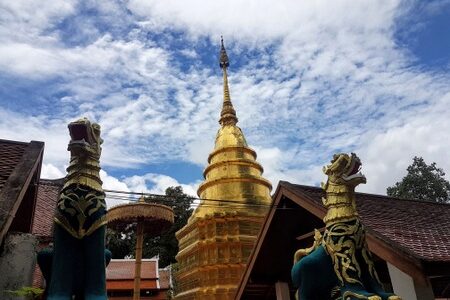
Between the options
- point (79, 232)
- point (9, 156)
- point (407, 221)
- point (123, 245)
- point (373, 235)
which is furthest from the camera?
point (123, 245)

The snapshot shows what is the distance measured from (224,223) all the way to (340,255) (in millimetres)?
13513

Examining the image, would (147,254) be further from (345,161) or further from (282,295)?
(345,161)

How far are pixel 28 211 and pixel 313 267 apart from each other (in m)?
4.46

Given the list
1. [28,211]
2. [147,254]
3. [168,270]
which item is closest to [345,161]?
[28,211]

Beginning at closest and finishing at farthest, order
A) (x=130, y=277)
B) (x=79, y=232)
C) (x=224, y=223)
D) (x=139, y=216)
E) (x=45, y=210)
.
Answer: (x=79, y=232), (x=45, y=210), (x=139, y=216), (x=224, y=223), (x=130, y=277)

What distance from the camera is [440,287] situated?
9664mm

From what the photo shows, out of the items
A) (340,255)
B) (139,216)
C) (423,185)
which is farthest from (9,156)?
(423,185)

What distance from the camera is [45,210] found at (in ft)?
30.5

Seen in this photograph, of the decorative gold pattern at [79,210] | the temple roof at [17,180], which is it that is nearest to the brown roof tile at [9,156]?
the temple roof at [17,180]

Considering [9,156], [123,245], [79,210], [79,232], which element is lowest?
[79,232]

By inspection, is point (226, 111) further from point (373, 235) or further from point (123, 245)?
point (123, 245)

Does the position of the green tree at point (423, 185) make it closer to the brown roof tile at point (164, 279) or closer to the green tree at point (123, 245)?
the brown roof tile at point (164, 279)

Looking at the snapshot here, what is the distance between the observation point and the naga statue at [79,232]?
4.59 m

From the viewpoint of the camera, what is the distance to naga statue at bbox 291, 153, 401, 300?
550 cm
